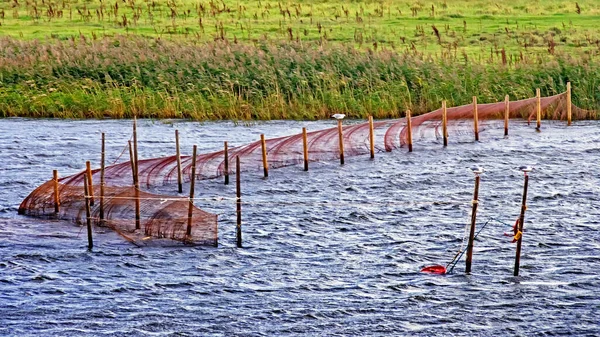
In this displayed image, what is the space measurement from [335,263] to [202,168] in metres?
10.0

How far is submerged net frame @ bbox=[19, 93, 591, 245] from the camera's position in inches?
993

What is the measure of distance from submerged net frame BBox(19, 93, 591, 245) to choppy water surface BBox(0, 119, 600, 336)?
652mm

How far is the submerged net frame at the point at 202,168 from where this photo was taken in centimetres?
2523

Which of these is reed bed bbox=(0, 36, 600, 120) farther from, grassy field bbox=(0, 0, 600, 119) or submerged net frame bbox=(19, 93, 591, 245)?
submerged net frame bbox=(19, 93, 591, 245)

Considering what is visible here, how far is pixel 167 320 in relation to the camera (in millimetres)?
19672

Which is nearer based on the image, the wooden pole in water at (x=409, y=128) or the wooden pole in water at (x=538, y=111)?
the wooden pole in water at (x=409, y=128)

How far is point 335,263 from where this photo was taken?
75.9ft

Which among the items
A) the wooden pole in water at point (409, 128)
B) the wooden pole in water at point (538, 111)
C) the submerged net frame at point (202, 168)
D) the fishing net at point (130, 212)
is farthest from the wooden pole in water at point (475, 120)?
the fishing net at point (130, 212)

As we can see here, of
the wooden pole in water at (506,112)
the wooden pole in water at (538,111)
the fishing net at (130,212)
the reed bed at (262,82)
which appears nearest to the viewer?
the fishing net at (130,212)

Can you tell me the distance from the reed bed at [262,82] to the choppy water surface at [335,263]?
8211 millimetres

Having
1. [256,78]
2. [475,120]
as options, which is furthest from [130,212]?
[256,78]

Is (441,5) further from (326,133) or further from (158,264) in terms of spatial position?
(158,264)

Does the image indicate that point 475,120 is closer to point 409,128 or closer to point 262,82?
point 409,128

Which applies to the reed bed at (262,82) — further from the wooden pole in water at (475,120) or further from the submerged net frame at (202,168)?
the wooden pole in water at (475,120)
